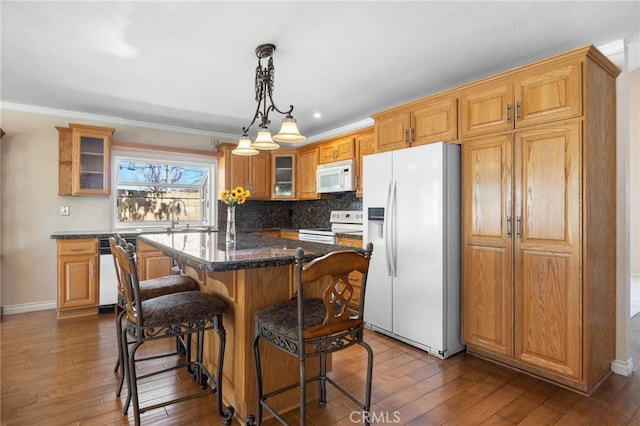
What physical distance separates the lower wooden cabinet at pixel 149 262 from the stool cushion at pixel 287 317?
284 centimetres

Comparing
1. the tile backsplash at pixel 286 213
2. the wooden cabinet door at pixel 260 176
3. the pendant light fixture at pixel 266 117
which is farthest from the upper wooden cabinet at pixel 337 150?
the pendant light fixture at pixel 266 117

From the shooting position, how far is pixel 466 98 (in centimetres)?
288

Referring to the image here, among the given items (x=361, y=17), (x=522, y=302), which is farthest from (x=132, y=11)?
(x=522, y=302)

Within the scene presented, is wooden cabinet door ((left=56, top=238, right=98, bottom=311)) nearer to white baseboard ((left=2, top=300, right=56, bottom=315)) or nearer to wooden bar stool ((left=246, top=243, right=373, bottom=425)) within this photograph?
white baseboard ((left=2, top=300, right=56, bottom=315))

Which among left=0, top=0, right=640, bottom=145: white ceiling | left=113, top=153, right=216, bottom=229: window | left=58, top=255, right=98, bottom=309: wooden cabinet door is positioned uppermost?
left=0, top=0, right=640, bottom=145: white ceiling

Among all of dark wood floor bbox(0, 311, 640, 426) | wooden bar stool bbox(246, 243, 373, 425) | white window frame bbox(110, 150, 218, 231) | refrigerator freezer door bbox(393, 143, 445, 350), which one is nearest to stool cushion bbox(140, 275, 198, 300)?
dark wood floor bbox(0, 311, 640, 426)

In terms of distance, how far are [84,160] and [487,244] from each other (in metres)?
4.49

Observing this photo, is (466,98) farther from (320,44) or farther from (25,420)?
(25,420)

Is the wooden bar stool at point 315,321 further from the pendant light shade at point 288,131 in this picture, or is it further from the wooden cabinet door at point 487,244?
the wooden cabinet door at point 487,244

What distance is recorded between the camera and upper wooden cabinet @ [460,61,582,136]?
2.29 metres

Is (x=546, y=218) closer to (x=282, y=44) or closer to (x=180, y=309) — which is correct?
(x=282, y=44)

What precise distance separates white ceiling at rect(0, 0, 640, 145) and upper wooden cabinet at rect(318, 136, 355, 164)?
31.7 inches

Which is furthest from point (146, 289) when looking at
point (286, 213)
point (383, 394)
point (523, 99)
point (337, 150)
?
point (286, 213)

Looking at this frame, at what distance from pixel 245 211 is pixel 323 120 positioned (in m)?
1.95
